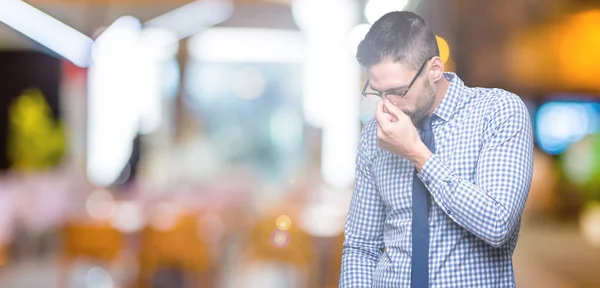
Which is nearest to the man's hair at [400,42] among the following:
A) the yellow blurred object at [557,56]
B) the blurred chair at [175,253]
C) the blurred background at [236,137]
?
the blurred background at [236,137]

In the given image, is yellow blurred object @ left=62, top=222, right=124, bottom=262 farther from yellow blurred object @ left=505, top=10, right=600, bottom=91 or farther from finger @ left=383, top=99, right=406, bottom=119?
yellow blurred object @ left=505, top=10, right=600, bottom=91

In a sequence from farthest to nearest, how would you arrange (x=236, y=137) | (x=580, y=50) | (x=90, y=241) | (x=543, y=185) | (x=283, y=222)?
(x=543, y=185), (x=236, y=137), (x=580, y=50), (x=90, y=241), (x=283, y=222)

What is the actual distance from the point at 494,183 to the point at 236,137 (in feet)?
33.8

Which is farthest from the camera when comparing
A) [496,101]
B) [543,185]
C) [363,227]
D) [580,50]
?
[543,185]

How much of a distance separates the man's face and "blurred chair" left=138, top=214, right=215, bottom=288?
431 centimetres

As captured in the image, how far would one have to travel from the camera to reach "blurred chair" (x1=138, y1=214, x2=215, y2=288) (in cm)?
580

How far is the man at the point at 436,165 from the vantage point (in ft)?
5.16

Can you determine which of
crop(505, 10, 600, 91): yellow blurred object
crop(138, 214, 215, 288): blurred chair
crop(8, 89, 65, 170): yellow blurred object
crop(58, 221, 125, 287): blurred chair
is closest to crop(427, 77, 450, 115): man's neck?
crop(138, 214, 215, 288): blurred chair

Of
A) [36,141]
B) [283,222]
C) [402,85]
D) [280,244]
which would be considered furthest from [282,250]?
[36,141]

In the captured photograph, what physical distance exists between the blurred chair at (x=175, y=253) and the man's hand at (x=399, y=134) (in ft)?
14.3

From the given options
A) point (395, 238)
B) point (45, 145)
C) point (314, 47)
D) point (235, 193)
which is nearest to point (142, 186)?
point (235, 193)

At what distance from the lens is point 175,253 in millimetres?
5793

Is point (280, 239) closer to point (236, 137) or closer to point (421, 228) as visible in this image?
point (421, 228)

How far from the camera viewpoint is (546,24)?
451 inches
